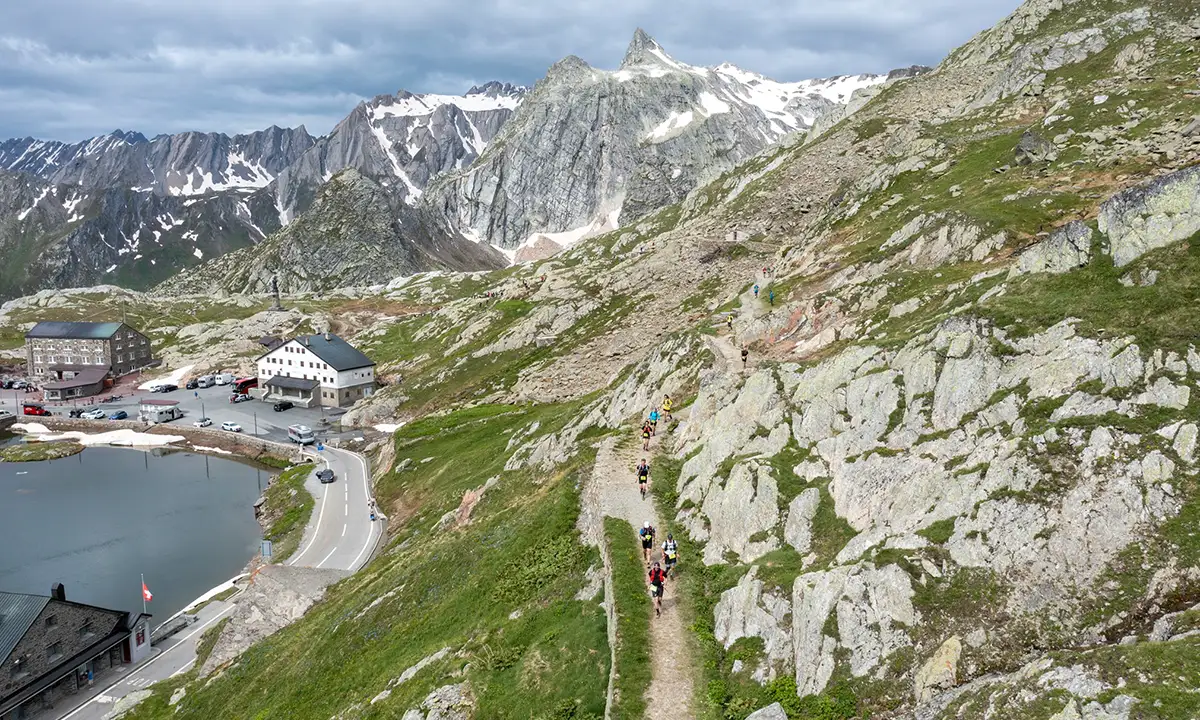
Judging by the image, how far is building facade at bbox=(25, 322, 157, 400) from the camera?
159875 millimetres

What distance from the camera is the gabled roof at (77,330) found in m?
161

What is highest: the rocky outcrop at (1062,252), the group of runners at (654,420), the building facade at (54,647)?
the rocky outcrop at (1062,252)

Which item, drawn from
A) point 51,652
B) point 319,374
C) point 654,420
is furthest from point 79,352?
point 654,420

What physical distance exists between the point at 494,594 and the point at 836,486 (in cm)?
1819

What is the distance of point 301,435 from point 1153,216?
105406 millimetres

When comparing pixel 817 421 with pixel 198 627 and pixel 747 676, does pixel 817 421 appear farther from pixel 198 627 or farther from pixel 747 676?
pixel 198 627

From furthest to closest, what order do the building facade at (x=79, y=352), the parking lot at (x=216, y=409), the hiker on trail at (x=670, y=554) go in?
the building facade at (x=79, y=352) → the parking lot at (x=216, y=409) → the hiker on trail at (x=670, y=554)

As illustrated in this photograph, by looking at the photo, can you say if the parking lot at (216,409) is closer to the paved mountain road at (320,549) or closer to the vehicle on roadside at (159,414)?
the vehicle on roadside at (159,414)

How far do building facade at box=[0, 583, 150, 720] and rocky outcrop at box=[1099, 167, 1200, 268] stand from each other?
70560 millimetres

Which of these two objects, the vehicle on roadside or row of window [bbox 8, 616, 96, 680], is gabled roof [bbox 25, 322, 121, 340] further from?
row of window [bbox 8, 616, 96, 680]

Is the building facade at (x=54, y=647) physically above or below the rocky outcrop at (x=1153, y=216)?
below

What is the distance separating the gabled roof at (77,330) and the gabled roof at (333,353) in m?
69.5

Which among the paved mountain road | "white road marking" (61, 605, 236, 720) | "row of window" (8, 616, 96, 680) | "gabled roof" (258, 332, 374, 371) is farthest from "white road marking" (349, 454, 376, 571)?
"gabled roof" (258, 332, 374, 371)

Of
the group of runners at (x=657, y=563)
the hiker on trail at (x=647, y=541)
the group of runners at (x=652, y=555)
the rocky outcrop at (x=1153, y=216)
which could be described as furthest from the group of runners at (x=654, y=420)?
the rocky outcrop at (x=1153, y=216)
